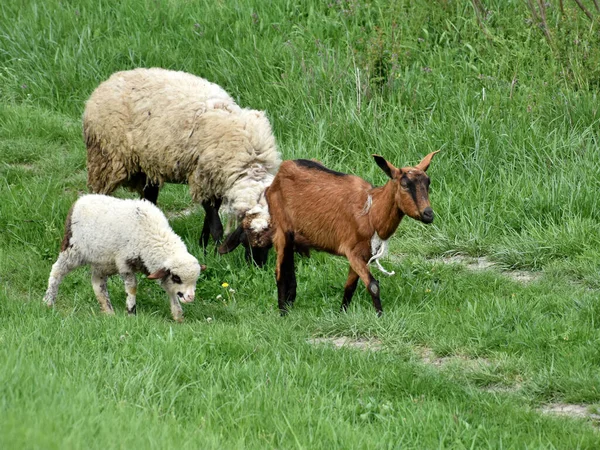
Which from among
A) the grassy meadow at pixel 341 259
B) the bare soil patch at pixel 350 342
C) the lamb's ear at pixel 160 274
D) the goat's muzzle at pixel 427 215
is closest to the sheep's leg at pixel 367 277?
the grassy meadow at pixel 341 259

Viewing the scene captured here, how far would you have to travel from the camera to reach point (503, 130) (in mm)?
9469

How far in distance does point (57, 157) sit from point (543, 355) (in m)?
6.52

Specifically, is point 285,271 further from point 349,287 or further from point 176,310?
point 176,310

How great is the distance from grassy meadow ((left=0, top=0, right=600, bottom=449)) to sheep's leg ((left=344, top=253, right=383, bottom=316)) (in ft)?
0.51

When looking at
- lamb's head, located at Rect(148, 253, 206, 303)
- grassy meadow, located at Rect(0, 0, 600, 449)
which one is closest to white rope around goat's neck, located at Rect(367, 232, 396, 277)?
grassy meadow, located at Rect(0, 0, 600, 449)

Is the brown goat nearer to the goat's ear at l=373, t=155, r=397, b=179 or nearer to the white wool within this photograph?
the goat's ear at l=373, t=155, r=397, b=179

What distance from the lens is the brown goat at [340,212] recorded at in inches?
263

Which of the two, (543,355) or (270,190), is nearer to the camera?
(543,355)

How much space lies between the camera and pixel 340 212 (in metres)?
7.12

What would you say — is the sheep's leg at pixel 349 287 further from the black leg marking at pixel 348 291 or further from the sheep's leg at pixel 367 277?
the sheep's leg at pixel 367 277

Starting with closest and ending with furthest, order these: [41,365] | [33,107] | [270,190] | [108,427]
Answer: [108,427]
[41,365]
[270,190]
[33,107]

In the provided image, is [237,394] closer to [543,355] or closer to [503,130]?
[543,355]

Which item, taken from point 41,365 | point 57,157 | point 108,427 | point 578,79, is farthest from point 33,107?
point 108,427

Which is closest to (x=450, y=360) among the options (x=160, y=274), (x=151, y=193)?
(x=160, y=274)
